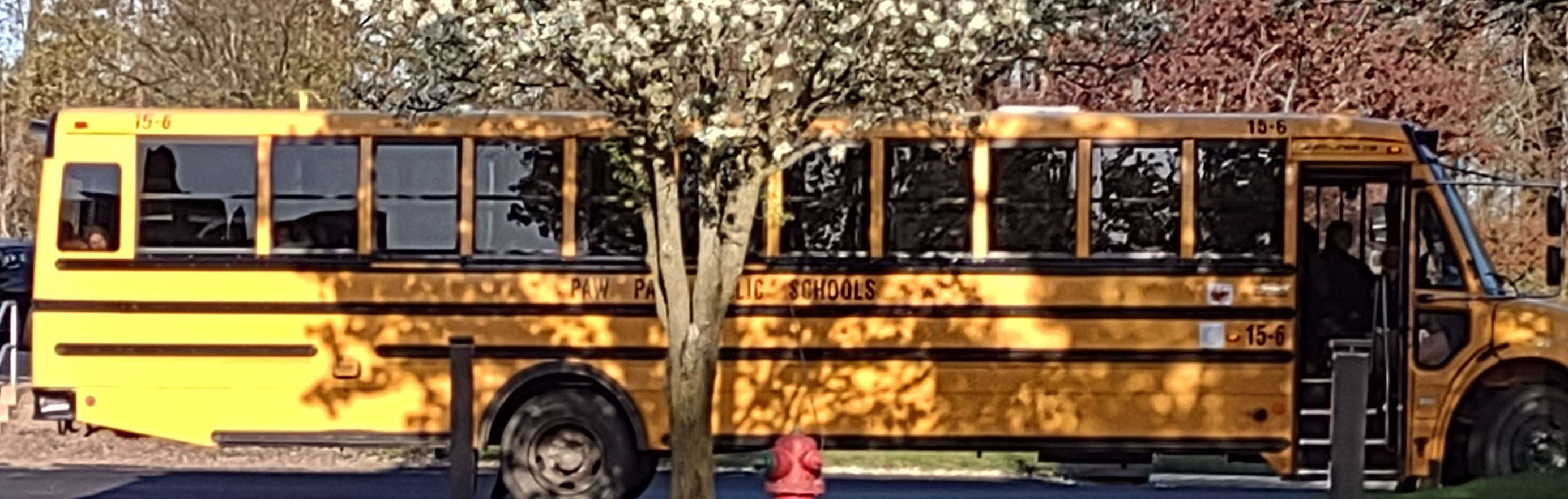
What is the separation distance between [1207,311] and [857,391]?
7.86ft

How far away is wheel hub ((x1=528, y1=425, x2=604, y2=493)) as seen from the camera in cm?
1590

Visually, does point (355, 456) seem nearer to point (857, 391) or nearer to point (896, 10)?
point (857, 391)

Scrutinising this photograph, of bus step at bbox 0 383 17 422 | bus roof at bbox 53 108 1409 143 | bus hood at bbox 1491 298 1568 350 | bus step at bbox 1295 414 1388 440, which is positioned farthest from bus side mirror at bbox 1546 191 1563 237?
bus step at bbox 0 383 17 422

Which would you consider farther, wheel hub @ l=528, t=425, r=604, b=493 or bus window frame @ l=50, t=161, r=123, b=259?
wheel hub @ l=528, t=425, r=604, b=493

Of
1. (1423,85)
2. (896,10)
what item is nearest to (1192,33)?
(1423,85)

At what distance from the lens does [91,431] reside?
16516 millimetres

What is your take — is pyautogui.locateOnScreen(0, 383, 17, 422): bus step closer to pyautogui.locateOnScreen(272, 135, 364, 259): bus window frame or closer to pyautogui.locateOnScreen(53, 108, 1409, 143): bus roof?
pyautogui.locateOnScreen(53, 108, 1409, 143): bus roof

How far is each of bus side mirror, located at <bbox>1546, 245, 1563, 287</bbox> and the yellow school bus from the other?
191 millimetres

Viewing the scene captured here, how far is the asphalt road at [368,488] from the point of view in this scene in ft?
55.1

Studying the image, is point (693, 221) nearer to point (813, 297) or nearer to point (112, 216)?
point (813, 297)

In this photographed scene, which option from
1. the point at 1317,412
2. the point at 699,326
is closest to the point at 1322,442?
the point at 1317,412

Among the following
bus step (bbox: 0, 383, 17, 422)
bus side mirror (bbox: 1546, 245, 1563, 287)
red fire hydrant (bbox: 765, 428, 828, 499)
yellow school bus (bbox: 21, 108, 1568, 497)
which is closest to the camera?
red fire hydrant (bbox: 765, 428, 828, 499)

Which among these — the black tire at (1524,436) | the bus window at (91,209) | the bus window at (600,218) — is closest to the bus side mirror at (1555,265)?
the black tire at (1524,436)

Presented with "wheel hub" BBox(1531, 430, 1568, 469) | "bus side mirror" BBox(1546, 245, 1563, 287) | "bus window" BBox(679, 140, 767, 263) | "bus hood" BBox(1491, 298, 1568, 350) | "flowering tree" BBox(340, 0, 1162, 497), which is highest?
"flowering tree" BBox(340, 0, 1162, 497)
